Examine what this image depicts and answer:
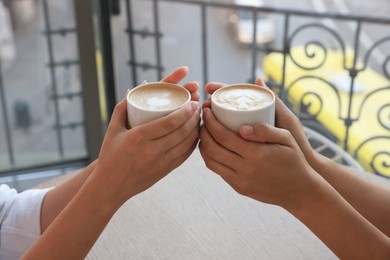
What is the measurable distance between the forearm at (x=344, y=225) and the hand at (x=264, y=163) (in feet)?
0.06

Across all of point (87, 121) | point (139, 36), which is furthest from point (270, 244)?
point (139, 36)

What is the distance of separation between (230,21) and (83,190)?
3.69 m

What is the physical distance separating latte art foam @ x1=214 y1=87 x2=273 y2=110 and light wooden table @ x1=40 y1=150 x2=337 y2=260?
0.92 feet

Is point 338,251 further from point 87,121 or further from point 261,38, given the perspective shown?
point 261,38

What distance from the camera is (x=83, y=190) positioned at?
69 cm

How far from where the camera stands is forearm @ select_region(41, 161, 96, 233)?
0.88 m

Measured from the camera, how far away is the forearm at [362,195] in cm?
83

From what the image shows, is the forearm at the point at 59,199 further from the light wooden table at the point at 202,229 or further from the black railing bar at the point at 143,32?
the black railing bar at the point at 143,32

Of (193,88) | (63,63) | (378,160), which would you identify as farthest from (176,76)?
(378,160)

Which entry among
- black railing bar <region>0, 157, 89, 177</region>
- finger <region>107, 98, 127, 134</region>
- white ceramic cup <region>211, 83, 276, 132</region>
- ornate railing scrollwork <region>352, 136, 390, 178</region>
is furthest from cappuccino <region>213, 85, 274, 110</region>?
black railing bar <region>0, 157, 89, 177</region>

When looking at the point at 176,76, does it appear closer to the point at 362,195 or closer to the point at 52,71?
the point at 362,195

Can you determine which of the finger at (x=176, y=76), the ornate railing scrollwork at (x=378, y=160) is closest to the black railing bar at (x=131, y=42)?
the ornate railing scrollwork at (x=378, y=160)

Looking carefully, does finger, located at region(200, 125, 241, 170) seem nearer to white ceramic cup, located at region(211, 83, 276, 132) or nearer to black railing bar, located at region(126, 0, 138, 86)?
white ceramic cup, located at region(211, 83, 276, 132)

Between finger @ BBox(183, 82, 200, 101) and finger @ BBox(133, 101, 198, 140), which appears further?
finger @ BBox(183, 82, 200, 101)
